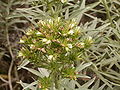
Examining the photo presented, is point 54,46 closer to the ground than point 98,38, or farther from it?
farther from it

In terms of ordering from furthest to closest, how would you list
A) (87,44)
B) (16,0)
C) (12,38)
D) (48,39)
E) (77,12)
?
(12,38)
(16,0)
(77,12)
(87,44)
(48,39)

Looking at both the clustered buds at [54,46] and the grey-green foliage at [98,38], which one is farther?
the grey-green foliage at [98,38]

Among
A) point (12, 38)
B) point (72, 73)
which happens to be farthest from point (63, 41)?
point (12, 38)

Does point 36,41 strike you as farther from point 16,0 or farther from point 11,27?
point 11,27

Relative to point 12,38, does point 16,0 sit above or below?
above

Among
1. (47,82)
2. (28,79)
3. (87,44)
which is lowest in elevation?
(28,79)

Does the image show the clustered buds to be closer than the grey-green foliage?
Yes

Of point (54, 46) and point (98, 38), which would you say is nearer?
point (54, 46)

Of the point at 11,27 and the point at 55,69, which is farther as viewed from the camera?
the point at 11,27
